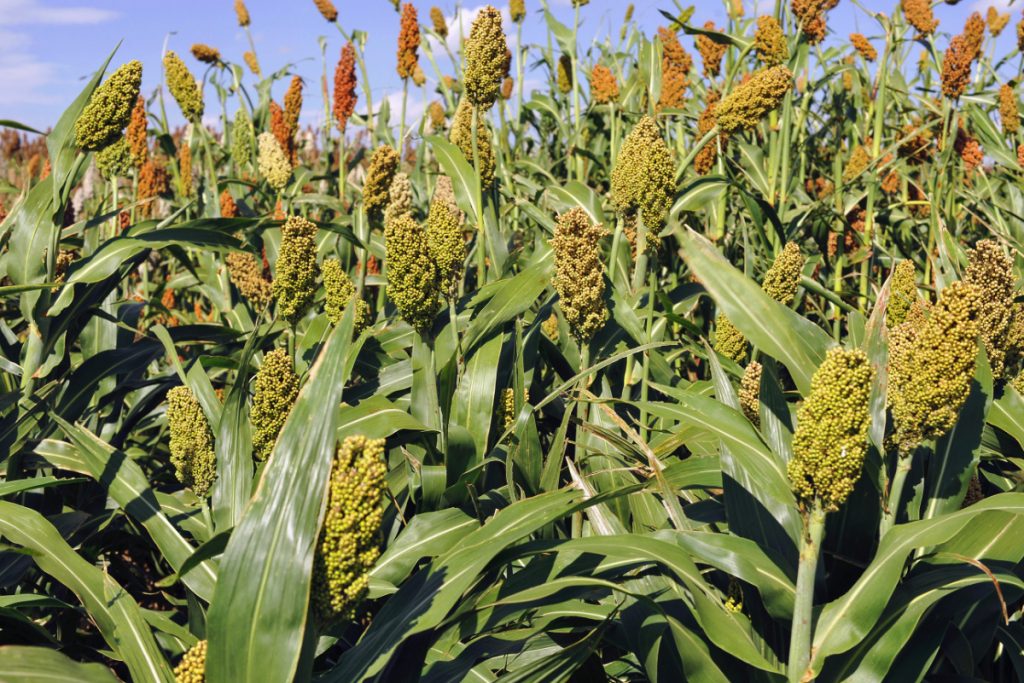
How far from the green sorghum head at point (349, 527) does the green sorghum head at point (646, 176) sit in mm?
1613

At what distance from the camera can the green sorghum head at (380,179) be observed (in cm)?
317

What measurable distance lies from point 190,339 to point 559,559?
216 centimetres

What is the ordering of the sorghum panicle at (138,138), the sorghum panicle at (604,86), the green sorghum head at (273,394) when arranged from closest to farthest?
the green sorghum head at (273,394) → the sorghum panicle at (604,86) → the sorghum panicle at (138,138)

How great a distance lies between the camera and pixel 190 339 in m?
3.39

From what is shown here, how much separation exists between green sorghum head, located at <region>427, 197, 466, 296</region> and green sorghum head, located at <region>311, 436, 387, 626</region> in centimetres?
108

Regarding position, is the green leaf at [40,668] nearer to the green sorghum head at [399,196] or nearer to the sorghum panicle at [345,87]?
the green sorghum head at [399,196]

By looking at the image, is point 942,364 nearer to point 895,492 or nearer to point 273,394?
point 895,492

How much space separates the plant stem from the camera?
1.49 meters

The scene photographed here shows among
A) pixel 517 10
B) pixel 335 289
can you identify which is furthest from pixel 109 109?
pixel 517 10

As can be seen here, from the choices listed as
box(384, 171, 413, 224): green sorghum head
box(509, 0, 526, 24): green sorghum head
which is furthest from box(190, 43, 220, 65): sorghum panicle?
box(384, 171, 413, 224): green sorghum head

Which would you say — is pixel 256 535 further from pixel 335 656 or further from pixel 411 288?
pixel 335 656

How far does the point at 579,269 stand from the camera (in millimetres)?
2250

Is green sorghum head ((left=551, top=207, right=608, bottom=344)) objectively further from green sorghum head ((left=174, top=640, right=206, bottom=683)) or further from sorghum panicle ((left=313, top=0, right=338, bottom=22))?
sorghum panicle ((left=313, top=0, right=338, bottom=22))

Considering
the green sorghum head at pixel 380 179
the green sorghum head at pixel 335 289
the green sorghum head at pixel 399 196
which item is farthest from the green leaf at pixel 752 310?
the green sorghum head at pixel 380 179
